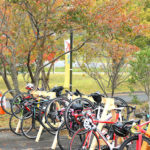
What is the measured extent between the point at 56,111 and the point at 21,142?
1237 millimetres

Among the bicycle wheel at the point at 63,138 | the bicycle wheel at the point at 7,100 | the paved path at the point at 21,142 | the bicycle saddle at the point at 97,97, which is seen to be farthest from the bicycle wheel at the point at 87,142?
the bicycle wheel at the point at 7,100

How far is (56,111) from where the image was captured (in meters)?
6.98

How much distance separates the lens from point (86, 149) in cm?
Result: 521

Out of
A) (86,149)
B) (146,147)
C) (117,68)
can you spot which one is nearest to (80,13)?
(117,68)

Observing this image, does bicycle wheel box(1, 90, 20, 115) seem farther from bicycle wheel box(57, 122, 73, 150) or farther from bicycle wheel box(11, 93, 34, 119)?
bicycle wheel box(57, 122, 73, 150)

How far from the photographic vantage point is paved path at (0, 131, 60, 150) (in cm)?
677

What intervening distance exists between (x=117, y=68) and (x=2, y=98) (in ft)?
17.2

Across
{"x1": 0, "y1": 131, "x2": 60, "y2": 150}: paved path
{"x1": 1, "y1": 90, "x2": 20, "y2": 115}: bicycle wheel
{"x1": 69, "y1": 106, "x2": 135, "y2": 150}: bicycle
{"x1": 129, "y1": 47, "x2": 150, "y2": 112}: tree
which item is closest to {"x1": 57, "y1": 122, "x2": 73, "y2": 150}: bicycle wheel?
{"x1": 0, "y1": 131, "x2": 60, "y2": 150}: paved path

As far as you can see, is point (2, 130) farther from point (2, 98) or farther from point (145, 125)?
point (145, 125)

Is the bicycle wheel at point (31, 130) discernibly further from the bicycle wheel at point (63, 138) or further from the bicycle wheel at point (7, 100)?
the bicycle wheel at point (7, 100)

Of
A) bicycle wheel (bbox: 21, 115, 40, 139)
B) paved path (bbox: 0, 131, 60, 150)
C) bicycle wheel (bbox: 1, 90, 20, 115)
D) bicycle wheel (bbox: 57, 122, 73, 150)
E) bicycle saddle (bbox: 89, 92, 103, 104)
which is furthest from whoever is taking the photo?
bicycle wheel (bbox: 1, 90, 20, 115)

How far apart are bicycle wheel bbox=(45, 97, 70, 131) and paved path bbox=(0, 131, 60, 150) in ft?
1.74

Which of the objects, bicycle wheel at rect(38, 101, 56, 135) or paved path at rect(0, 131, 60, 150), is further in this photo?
bicycle wheel at rect(38, 101, 56, 135)

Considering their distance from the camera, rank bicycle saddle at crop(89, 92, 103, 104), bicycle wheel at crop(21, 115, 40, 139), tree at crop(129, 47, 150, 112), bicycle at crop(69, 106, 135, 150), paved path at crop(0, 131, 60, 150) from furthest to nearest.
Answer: tree at crop(129, 47, 150, 112) → bicycle wheel at crop(21, 115, 40, 139) → paved path at crop(0, 131, 60, 150) → bicycle saddle at crop(89, 92, 103, 104) → bicycle at crop(69, 106, 135, 150)
